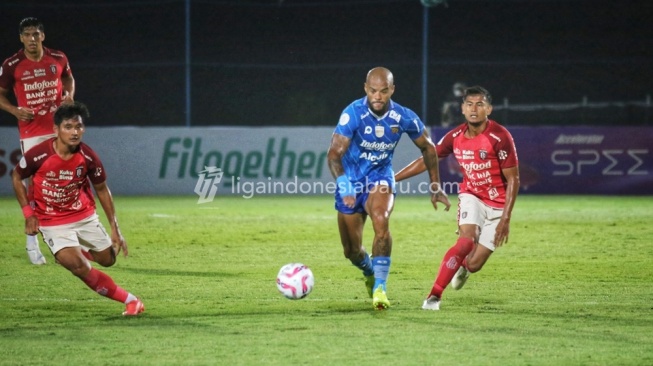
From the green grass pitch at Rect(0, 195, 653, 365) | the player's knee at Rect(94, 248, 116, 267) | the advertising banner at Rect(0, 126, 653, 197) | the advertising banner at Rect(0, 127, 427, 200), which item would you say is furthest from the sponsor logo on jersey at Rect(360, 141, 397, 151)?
the advertising banner at Rect(0, 127, 427, 200)

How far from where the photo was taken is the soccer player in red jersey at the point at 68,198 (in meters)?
8.54

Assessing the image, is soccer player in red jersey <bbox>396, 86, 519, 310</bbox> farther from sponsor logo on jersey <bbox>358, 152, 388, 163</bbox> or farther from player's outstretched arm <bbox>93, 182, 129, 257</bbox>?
player's outstretched arm <bbox>93, 182, 129, 257</bbox>

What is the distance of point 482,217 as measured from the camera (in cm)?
932

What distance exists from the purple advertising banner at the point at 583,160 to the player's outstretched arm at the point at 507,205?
12685 mm

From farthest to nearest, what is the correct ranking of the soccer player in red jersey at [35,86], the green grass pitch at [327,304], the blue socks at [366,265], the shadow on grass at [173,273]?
the soccer player in red jersey at [35,86], the shadow on grass at [173,273], the blue socks at [366,265], the green grass pitch at [327,304]

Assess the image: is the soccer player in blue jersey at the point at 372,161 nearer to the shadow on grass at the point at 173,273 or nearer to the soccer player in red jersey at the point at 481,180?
the soccer player in red jersey at the point at 481,180

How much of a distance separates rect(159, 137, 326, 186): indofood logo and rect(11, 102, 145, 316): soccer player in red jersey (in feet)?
43.3

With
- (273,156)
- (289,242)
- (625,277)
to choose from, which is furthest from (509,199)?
(273,156)

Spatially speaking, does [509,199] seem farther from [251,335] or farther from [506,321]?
[251,335]

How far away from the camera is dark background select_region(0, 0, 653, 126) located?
26953 millimetres

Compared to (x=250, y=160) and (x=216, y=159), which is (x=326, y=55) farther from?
(x=216, y=159)

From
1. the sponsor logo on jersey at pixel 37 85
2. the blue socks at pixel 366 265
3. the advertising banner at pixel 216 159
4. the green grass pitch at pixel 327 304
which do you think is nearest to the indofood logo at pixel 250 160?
the advertising banner at pixel 216 159

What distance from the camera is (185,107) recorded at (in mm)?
24344

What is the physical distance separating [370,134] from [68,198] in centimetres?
269
